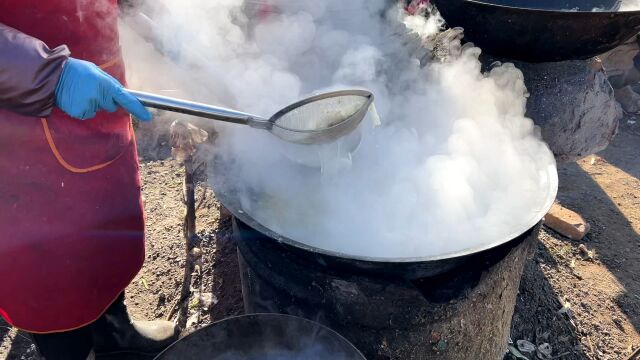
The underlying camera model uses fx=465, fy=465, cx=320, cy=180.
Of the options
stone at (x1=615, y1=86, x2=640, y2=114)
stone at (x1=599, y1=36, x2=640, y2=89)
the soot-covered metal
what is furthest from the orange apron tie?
stone at (x1=615, y1=86, x2=640, y2=114)

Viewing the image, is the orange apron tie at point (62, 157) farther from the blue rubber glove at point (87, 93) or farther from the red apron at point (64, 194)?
the blue rubber glove at point (87, 93)

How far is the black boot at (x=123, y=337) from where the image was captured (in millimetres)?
2654

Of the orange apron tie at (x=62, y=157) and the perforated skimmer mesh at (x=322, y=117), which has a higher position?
the perforated skimmer mesh at (x=322, y=117)

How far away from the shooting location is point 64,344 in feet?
7.22

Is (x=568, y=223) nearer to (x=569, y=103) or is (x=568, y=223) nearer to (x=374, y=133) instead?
(x=569, y=103)

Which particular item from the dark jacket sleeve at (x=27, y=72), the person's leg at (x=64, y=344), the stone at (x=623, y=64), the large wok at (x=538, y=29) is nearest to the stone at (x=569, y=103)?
the large wok at (x=538, y=29)

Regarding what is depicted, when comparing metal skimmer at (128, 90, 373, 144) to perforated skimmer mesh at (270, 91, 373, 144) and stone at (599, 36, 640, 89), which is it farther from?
stone at (599, 36, 640, 89)

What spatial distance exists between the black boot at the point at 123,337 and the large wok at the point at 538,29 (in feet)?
8.77

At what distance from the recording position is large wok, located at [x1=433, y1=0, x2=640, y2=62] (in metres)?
2.54

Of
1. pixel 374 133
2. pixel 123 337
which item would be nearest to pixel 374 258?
pixel 374 133

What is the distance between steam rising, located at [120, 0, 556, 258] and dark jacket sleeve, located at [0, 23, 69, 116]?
2.02 feet

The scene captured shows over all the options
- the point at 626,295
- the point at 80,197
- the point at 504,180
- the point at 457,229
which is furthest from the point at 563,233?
the point at 80,197

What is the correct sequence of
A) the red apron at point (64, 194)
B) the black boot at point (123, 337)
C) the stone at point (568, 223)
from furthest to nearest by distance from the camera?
the stone at point (568, 223) → the black boot at point (123, 337) → the red apron at point (64, 194)

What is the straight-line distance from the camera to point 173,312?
313 cm
